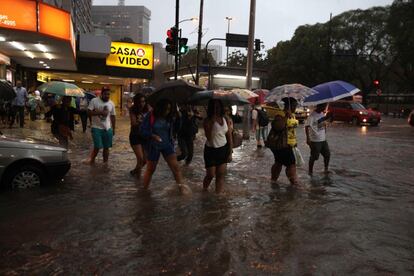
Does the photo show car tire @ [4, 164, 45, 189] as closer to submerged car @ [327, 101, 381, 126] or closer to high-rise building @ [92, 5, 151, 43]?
submerged car @ [327, 101, 381, 126]

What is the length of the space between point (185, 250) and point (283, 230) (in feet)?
4.70

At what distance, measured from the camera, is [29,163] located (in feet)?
24.9

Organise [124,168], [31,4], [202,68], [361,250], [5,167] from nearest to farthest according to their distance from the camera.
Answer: [361,250], [5,167], [124,168], [31,4], [202,68]

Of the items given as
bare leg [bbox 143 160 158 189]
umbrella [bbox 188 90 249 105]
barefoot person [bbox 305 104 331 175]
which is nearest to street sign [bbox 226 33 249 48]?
barefoot person [bbox 305 104 331 175]

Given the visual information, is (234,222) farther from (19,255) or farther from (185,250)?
(19,255)

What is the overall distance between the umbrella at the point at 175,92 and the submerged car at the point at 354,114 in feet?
80.8

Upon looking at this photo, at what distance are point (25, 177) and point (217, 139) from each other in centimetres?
308

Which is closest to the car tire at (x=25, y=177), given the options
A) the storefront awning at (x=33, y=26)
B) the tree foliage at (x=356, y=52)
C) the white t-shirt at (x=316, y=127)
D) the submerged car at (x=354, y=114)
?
the white t-shirt at (x=316, y=127)

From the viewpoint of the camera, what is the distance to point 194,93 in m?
8.51

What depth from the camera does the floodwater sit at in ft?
15.4

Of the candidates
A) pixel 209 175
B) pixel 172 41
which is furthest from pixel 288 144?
pixel 172 41

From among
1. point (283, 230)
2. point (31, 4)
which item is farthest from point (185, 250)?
point (31, 4)

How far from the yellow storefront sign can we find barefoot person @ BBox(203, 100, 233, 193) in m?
24.5

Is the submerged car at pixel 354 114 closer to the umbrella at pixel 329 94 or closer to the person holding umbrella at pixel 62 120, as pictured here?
the umbrella at pixel 329 94
